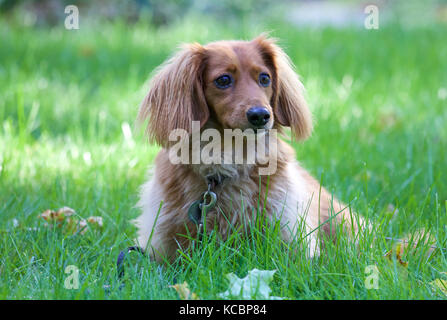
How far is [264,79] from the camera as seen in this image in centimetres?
280

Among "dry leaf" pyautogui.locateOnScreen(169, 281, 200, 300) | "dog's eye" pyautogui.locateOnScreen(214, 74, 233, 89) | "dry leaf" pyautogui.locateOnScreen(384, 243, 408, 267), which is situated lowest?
"dry leaf" pyautogui.locateOnScreen(169, 281, 200, 300)

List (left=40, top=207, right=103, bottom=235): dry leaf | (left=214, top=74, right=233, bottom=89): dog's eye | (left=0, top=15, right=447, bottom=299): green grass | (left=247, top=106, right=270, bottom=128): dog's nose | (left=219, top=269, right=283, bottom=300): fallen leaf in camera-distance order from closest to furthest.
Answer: (left=219, top=269, right=283, bottom=300): fallen leaf
(left=0, top=15, right=447, bottom=299): green grass
(left=247, top=106, right=270, bottom=128): dog's nose
(left=214, top=74, right=233, bottom=89): dog's eye
(left=40, top=207, right=103, bottom=235): dry leaf

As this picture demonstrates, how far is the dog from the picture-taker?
8.52 feet

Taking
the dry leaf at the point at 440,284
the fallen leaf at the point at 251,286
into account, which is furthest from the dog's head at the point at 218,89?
the dry leaf at the point at 440,284

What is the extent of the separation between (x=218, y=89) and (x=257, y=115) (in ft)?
0.97

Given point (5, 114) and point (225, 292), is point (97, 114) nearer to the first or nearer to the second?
point (5, 114)

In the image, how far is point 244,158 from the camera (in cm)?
271

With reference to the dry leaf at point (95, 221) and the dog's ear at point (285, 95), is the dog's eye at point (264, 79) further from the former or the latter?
the dry leaf at point (95, 221)

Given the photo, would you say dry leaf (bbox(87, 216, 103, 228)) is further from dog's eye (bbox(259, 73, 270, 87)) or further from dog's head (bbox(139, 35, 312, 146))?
dog's eye (bbox(259, 73, 270, 87))

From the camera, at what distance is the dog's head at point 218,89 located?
102 inches

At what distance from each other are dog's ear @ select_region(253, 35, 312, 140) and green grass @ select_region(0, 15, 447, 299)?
17.1 inches

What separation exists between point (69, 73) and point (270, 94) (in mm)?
3688

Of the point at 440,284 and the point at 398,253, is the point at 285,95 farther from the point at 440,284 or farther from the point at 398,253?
the point at 440,284

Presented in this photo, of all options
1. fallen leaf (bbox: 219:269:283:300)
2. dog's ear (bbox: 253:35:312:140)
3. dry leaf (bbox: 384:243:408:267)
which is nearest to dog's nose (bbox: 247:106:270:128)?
dog's ear (bbox: 253:35:312:140)
